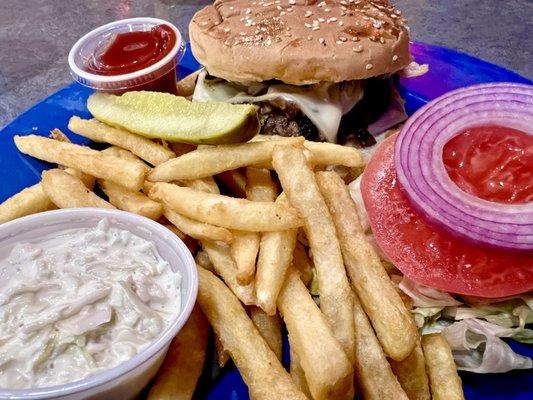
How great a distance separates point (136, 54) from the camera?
295 cm

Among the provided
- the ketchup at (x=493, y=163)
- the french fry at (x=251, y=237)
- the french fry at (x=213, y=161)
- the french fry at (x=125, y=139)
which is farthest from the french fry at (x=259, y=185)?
the ketchup at (x=493, y=163)

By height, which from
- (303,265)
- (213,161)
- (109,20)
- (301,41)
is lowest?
(109,20)

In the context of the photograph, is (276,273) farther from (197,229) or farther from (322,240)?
(197,229)

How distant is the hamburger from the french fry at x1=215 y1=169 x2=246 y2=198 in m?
0.35

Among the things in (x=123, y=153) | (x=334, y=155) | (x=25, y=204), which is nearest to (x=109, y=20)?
(x=123, y=153)

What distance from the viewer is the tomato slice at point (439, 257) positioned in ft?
6.32

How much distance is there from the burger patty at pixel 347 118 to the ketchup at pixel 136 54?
2.10ft

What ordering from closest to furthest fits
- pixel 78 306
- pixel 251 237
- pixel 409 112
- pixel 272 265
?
pixel 78 306 < pixel 272 265 < pixel 251 237 < pixel 409 112

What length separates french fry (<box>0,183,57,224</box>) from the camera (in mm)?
2189

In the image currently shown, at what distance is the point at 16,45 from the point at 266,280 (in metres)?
3.90

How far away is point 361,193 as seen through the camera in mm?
2264

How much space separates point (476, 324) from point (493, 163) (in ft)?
1.91

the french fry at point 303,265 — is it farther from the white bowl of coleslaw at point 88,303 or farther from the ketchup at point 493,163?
the ketchup at point 493,163

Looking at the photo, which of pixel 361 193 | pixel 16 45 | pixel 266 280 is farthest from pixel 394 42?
pixel 16 45
